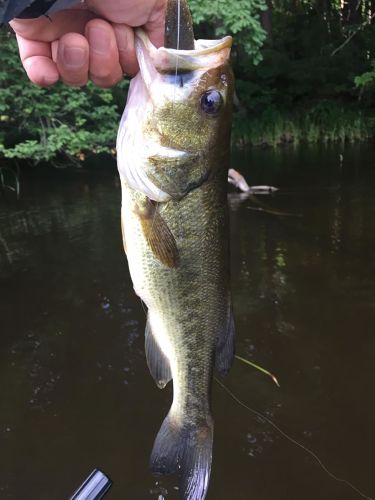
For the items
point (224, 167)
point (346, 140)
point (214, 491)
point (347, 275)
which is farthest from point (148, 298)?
point (346, 140)

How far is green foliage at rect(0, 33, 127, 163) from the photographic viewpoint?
333 inches

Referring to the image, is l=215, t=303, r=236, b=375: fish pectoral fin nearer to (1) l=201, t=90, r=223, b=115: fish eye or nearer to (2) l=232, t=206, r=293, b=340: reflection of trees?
(1) l=201, t=90, r=223, b=115: fish eye

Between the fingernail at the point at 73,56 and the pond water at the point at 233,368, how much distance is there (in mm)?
2731

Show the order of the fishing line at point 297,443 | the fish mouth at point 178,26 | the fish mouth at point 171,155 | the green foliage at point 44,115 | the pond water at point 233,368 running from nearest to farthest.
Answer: the fish mouth at point 178,26
the fish mouth at point 171,155
the fishing line at point 297,443
the pond water at point 233,368
the green foliage at point 44,115

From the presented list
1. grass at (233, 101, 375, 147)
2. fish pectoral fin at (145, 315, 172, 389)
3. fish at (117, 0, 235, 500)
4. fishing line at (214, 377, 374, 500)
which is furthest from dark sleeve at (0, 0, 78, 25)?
grass at (233, 101, 375, 147)

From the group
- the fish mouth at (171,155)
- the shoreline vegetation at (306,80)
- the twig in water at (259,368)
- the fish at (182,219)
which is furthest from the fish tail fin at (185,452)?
the shoreline vegetation at (306,80)

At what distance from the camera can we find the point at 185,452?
207cm

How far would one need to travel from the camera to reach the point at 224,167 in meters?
1.82

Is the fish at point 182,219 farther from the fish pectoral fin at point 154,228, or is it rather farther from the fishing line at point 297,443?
the fishing line at point 297,443

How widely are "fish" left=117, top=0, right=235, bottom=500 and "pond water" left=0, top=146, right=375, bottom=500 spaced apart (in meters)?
1.56

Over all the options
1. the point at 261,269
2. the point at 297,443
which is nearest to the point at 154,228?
the point at 297,443

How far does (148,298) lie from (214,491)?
2017 mm

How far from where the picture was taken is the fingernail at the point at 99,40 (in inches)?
65.5

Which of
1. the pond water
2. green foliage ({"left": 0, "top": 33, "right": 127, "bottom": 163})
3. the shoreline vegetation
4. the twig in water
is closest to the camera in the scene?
the pond water
